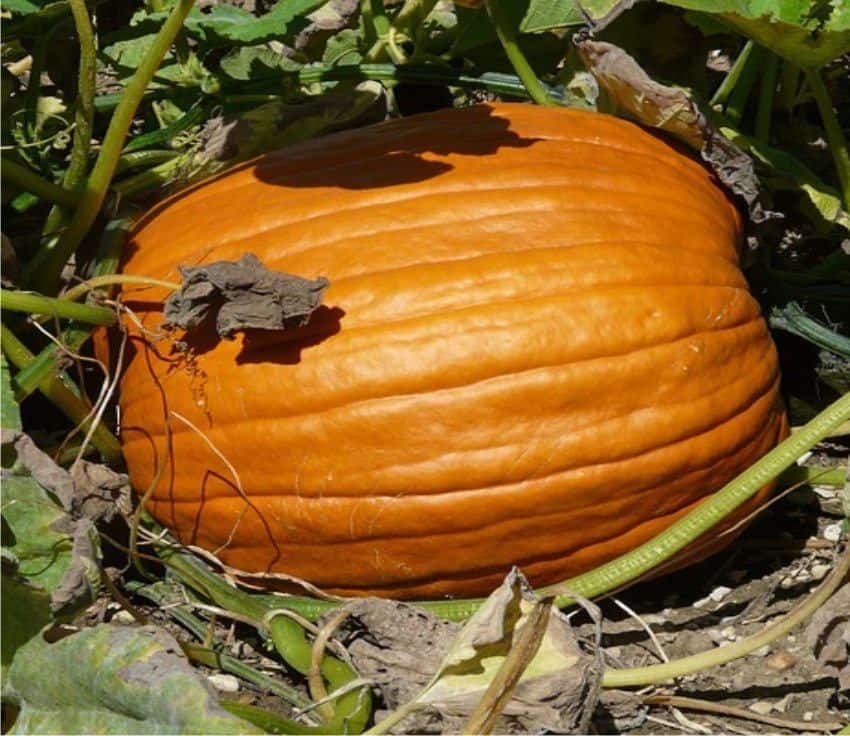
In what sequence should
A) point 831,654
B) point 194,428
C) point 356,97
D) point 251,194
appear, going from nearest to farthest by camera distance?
point 831,654 < point 194,428 < point 251,194 < point 356,97

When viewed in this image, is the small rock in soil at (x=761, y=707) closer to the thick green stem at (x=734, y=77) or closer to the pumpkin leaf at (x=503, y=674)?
the pumpkin leaf at (x=503, y=674)

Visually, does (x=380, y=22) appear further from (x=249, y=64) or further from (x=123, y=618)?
(x=123, y=618)

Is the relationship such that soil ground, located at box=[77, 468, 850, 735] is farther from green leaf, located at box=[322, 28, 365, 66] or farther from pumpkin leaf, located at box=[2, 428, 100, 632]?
green leaf, located at box=[322, 28, 365, 66]

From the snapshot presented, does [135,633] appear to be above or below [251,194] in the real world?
below

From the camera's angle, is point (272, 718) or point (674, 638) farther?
point (674, 638)

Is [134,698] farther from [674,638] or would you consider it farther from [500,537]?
[674,638]

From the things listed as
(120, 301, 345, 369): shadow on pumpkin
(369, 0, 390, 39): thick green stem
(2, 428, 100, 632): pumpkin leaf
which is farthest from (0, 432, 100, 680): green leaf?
(369, 0, 390, 39): thick green stem

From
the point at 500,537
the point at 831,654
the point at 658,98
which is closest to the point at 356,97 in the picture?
the point at 658,98
